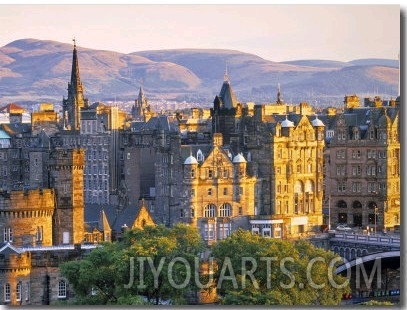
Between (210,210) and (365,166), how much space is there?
36.9ft

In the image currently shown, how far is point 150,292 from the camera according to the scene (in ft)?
226

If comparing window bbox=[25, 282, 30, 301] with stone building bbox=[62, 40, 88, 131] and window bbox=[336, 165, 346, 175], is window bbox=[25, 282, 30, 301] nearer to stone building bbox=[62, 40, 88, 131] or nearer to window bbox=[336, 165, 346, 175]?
window bbox=[336, 165, 346, 175]

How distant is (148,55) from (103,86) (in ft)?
74.2

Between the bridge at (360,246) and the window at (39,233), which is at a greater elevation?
the window at (39,233)

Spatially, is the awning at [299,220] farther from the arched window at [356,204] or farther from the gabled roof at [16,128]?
the gabled roof at [16,128]

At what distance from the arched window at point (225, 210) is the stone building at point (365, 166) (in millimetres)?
8391

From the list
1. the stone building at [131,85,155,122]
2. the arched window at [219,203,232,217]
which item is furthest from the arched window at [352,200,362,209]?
the stone building at [131,85,155,122]

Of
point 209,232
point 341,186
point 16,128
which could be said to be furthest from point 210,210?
point 16,128

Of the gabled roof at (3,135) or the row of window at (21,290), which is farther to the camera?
the gabled roof at (3,135)

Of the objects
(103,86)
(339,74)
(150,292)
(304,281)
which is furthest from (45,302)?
(103,86)

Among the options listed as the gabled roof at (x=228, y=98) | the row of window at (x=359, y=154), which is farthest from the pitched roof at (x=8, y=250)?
the row of window at (x=359, y=154)

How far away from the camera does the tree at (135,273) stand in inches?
2692

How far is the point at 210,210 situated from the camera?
91.3m

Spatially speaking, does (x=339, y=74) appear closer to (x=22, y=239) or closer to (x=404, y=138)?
(x=22, y=239)
